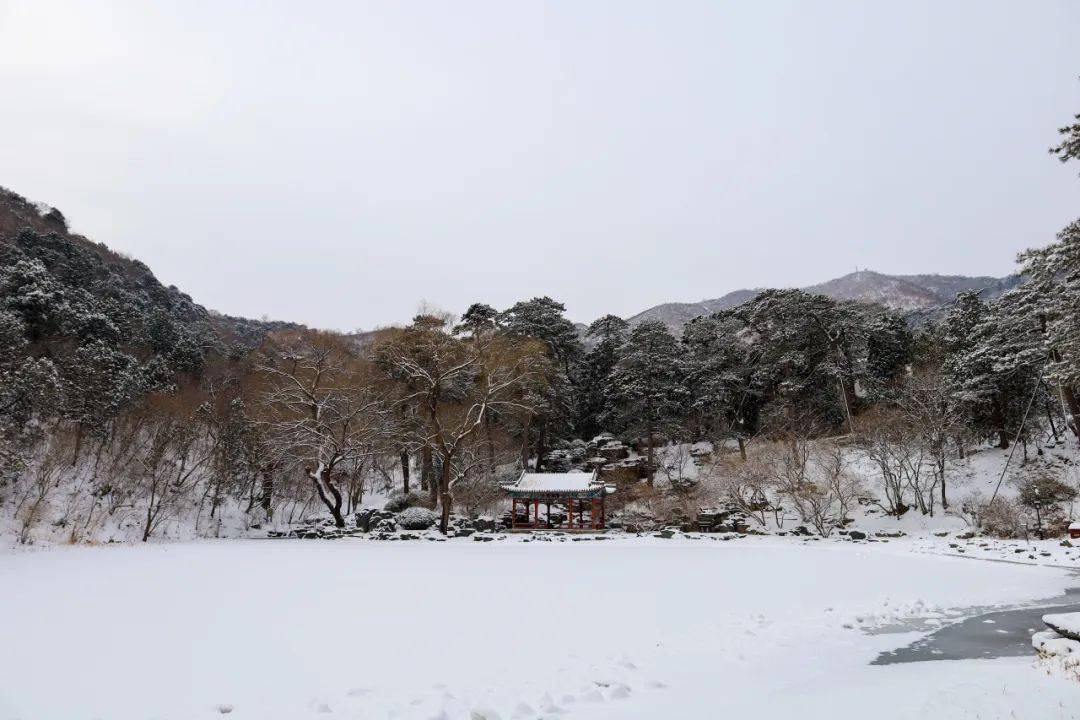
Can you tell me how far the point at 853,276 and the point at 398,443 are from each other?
101 m

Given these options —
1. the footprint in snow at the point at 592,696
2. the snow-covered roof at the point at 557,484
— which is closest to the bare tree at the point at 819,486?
the snow-covered roof at the point at 557,484

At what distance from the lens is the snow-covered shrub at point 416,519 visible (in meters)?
25.1

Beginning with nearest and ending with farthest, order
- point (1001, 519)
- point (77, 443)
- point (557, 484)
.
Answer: point (1001, 519) → point (77, 443) → point (557, 484)

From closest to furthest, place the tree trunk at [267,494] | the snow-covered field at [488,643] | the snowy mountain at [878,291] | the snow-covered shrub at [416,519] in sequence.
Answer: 1. the snow-covered field at [488,643]
2. the snow-covered shrub at [416,519]
3. the tree trunk at [267,494]
4. the snowy mountain at [878,291]

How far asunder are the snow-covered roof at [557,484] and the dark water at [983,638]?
1848 cm

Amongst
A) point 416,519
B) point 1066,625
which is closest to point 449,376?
point 416,519

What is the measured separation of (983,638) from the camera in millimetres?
7547

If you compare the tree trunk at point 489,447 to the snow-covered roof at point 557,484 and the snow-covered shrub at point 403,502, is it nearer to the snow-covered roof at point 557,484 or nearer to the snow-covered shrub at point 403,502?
the snow-covered shrub at point 403,502

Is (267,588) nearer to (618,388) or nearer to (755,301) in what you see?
(618,388)

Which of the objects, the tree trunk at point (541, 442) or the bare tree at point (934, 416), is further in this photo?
the tree trunk at point (541, 442)

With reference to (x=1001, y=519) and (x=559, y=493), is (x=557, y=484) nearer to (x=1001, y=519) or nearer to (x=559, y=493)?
(x=559, y=493)

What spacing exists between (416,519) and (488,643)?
19.6 m

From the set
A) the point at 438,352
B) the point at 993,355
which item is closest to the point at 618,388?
the point at 438,352

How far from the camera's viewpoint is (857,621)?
28.3 feet
